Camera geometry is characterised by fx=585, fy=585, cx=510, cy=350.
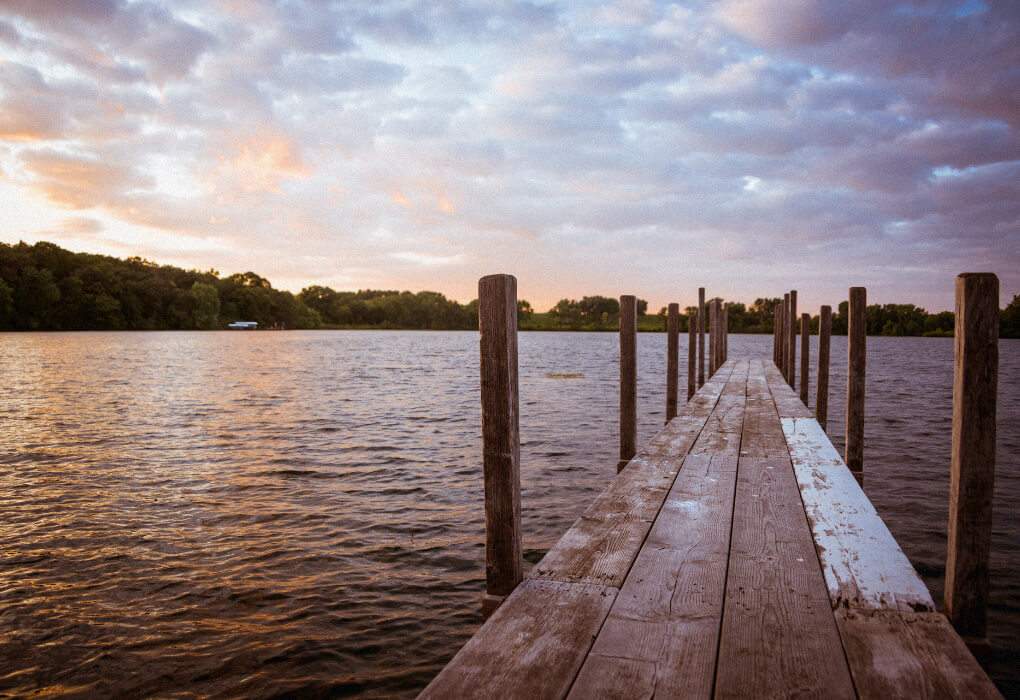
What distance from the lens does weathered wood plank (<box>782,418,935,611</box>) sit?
8.95ft

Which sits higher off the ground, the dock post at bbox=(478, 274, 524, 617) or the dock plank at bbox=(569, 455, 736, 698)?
the dock post at bbox=(478, 274, 524, 617)

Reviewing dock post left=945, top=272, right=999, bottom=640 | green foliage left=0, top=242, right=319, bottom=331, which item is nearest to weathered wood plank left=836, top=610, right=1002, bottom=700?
dock post left=945, top=272, right=999, bottom=640

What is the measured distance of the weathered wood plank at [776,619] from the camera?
214cm

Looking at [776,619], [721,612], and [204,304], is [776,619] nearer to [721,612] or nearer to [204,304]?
[721,612]

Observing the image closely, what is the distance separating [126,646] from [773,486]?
5.20 meters

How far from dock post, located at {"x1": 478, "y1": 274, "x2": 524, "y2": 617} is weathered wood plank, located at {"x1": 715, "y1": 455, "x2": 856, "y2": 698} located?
1.17 metres

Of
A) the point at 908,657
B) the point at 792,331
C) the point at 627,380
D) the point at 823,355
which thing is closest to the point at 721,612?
the point at 908,657

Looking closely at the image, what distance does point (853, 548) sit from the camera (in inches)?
131

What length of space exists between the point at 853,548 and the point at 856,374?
4.53 metres

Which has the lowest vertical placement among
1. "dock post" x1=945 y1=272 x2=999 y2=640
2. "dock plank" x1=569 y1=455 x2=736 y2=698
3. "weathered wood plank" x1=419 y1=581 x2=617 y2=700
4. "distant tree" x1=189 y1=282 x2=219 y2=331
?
"weathered wood plank" x1=419 y1=581 x2=617 y2=700

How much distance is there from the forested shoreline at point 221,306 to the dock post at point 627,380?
66.3 metres

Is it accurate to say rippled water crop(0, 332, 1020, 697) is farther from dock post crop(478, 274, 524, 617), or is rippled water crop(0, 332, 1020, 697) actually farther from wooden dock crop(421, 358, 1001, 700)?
wooden dock crop(421, 358, 1001, 700)

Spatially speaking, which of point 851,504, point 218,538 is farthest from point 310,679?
point 851,504

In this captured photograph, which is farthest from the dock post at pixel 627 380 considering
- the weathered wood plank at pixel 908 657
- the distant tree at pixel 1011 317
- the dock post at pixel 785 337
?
the distant tree at pixel 1011 317
